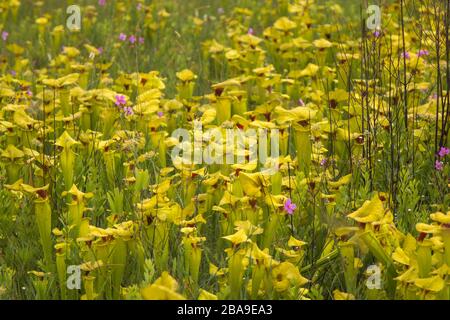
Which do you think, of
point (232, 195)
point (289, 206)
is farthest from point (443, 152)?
point (232, 195)

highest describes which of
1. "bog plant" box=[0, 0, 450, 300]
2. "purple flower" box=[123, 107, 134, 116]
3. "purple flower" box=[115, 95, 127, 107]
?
"purple flower" box=[115, 95, 127, 107]

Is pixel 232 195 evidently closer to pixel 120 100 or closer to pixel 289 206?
pixel 289 206

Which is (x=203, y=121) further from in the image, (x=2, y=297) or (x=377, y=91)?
(x=2, y=297)

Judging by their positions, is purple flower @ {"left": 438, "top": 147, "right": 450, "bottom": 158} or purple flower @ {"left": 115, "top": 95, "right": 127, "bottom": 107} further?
purple flower @ {"left": 115, "top": 95, "right": 127, "bottom": 107}

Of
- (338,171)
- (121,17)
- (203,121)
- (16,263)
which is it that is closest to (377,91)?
(338,171)

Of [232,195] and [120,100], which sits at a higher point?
[120,100]

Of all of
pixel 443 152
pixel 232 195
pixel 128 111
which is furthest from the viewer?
pixel 128 111

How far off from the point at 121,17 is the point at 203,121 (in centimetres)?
342

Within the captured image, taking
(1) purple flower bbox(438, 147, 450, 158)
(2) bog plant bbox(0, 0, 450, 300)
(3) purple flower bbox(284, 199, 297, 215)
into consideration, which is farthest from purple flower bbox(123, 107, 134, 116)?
(1) purple flower bbox(438, 147, 450, 158)

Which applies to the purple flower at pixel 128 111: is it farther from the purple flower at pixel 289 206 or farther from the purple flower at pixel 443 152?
the purple flower at pixel 443 152

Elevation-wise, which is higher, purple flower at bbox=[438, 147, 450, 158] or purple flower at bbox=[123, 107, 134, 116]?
purple flower at bbox=[123, 107, 134, 116]

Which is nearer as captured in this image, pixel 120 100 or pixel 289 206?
pixel 289 206

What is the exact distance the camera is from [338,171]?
3.79m

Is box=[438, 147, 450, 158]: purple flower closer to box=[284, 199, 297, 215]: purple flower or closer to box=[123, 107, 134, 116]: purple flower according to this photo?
box=[284, 199, 297, 215]: purple flower
